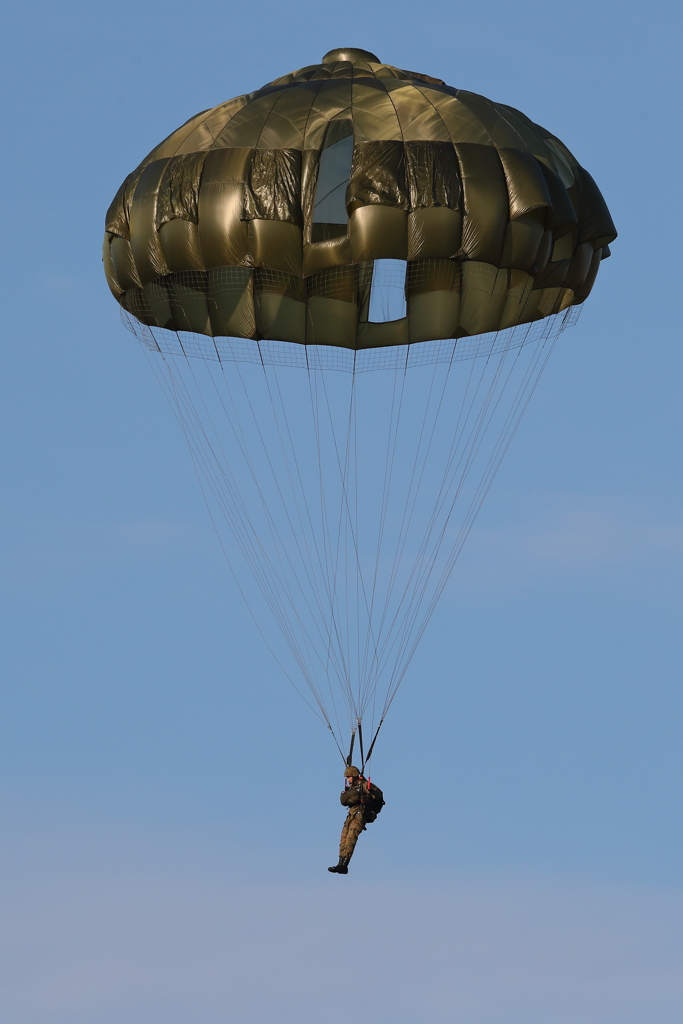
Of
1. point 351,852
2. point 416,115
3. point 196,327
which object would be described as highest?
point 416,115

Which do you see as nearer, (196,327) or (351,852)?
(351,852)

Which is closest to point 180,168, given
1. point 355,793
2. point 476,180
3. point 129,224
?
point 129,224

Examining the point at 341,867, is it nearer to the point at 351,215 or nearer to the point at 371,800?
the point at 371,800

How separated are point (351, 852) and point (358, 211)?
877 centimetres

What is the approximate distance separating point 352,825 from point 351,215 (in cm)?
836

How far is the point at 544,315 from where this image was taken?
36.6 m

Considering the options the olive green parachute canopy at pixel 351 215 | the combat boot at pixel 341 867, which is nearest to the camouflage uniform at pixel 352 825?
the combat boot at pixel 341 867

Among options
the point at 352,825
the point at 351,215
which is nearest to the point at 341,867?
the point at 352,825

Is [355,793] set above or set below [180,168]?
below

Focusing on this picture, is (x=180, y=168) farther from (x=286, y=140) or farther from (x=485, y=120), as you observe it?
(x=485, y=120)

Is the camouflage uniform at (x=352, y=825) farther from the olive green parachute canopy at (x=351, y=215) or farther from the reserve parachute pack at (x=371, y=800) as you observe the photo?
the olive green parachute canopy at (x=351, y=215)

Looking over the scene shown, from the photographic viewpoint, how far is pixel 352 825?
110ft

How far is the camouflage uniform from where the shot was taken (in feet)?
109

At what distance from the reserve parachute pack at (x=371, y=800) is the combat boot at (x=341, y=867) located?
64cm
